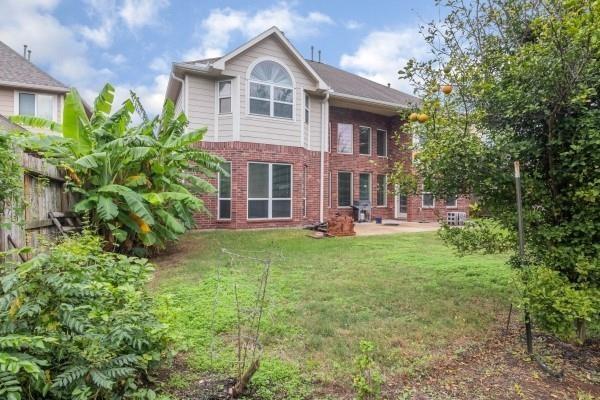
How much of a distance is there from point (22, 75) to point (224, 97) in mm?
10080

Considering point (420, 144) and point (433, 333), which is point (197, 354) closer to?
point (433, 333)

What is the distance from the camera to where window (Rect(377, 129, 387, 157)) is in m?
18.2

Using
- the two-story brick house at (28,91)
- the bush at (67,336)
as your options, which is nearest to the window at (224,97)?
the two-story brick house at (28,91)

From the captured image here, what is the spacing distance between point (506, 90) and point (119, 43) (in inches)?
621

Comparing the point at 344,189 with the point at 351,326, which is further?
the point at 344,189

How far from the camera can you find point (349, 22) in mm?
12672

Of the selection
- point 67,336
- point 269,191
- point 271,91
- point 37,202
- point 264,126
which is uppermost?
point 271,91

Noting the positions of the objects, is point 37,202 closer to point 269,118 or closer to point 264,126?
point 264,126

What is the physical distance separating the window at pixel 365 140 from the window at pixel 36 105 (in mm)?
14032

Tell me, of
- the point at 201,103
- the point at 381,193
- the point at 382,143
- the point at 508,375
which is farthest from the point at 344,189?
the point at 508,375

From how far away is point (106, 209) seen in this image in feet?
21.5

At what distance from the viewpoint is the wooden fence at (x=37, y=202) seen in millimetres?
4162

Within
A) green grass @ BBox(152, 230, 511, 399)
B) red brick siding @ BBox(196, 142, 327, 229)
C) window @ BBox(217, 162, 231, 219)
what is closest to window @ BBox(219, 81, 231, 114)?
red brick siding @ BBox(196, 142, 327, 229)

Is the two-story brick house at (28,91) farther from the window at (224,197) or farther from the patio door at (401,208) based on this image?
the patio door at (401,208)
